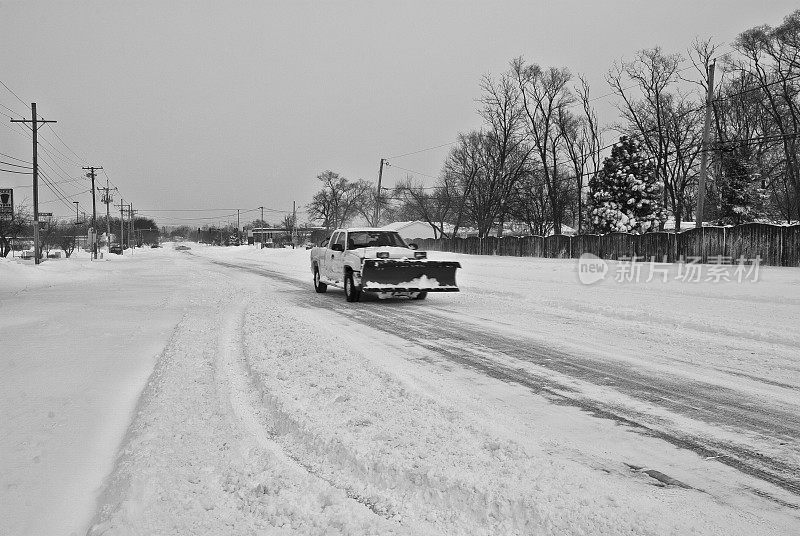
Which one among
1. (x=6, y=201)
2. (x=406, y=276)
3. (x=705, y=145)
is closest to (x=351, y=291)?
(x=406, y=276)

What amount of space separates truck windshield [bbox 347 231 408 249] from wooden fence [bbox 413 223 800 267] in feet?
58.5

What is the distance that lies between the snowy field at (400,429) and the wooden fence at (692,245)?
1749cm

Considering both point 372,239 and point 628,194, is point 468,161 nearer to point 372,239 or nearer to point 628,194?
point 628,194

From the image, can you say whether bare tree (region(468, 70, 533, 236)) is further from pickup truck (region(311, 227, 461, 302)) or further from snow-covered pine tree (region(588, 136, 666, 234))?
pickup truck (region(311, 227, 461, 302))

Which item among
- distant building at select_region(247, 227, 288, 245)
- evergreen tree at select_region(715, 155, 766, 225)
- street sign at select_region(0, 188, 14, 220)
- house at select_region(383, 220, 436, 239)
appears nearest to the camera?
street sign at select_region(0, 188, 14, 220)

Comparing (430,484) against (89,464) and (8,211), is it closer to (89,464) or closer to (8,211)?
(89,464)

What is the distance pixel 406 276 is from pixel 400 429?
1002 cm

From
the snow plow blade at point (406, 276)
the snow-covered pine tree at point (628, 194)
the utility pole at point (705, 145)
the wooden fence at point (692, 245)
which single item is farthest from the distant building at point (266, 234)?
the snow plow blade at point (406, 276)

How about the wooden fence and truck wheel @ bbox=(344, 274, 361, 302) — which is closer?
truck wheel @ bbox=(344, 274, 361, 302)

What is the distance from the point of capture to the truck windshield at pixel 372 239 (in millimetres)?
15641

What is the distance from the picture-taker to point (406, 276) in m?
14.5

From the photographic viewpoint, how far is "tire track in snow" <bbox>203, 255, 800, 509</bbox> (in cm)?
416

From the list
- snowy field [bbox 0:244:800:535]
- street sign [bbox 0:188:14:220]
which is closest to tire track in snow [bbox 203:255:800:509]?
snowy field [bbox 0:244:800:535]

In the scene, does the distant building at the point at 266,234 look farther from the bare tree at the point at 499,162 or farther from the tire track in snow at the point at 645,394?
the tire track in snow at the point at 645,394
